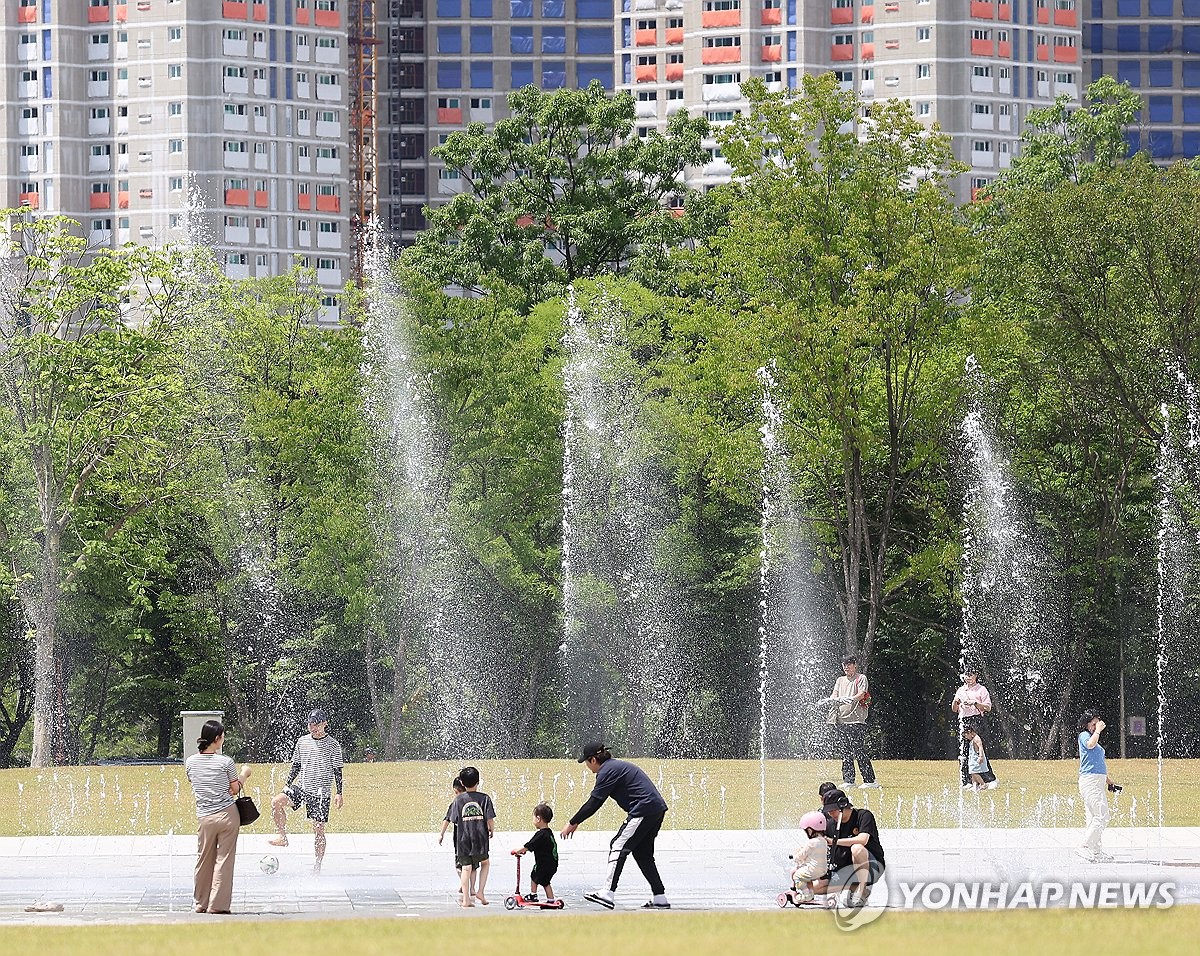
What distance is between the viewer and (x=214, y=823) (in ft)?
63.4

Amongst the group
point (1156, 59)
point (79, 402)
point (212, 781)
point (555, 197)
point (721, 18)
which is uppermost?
point (721, 18)

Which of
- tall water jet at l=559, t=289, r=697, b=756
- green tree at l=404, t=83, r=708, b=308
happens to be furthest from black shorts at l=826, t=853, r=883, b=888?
green tree at l=404, t=83, r=708, b=308

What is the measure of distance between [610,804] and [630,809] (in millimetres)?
12892

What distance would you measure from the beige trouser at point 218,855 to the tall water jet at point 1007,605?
3751 centimetres

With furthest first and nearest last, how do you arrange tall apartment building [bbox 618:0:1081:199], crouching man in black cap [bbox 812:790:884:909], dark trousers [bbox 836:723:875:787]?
tall apartment building [bbox 618:0:1081:199]
dark trousers [bbox 836:723:875:787]
crouching man in black cap [bbox 812:790:884:909]

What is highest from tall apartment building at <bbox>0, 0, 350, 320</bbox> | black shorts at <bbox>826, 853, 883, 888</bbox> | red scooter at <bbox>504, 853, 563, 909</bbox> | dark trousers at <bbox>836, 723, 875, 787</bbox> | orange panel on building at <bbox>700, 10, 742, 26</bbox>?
orange panel on building at <bbox>700, 10, 742, 26</bbox>

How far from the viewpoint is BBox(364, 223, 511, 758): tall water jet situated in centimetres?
5675

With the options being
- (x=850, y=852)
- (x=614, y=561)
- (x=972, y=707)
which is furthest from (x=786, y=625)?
(x=850, y=852)

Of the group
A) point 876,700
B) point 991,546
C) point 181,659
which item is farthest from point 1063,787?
point 181,659

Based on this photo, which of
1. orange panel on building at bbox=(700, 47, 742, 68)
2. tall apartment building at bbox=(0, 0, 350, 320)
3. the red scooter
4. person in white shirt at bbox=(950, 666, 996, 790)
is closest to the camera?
the red scooter

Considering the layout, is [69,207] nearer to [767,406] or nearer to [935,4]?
[935,4]

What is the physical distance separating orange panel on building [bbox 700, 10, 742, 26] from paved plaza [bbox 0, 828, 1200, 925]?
115773 mm

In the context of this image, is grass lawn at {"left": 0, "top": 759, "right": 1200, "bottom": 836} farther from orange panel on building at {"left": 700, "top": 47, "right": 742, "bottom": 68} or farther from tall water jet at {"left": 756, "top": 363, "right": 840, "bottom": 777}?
orange panel on building at {"left": 700, "top": 47, "right": 742, "bottom": 68}

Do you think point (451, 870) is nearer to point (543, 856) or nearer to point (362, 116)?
point (543, 856)
